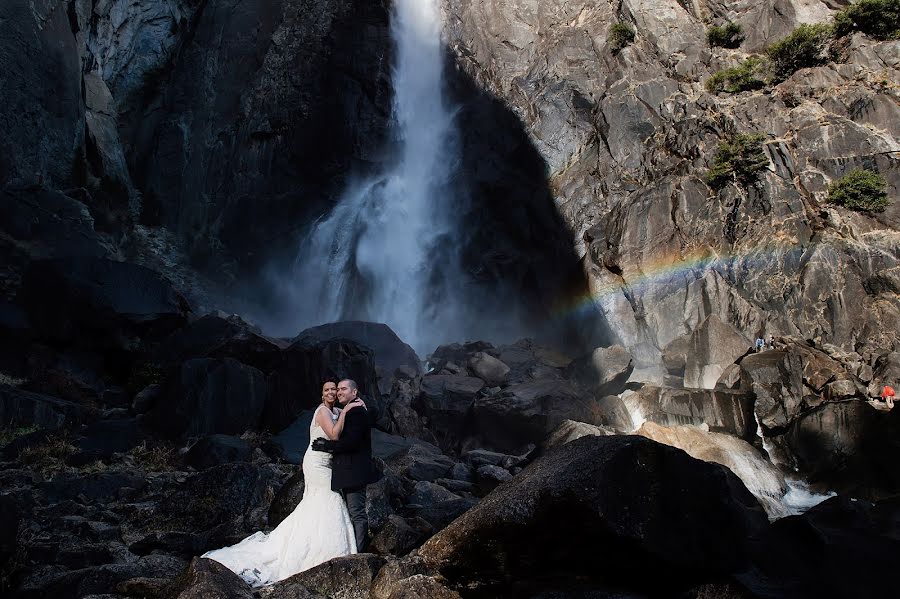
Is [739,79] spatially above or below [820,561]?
above

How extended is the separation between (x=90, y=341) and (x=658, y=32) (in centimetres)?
3339

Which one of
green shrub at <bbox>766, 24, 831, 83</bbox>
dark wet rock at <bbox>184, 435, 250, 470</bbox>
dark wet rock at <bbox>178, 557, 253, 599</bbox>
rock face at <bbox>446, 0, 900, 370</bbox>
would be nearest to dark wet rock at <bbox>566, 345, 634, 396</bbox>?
rock face at <bbox>446, 0, 900, 370</bbox>

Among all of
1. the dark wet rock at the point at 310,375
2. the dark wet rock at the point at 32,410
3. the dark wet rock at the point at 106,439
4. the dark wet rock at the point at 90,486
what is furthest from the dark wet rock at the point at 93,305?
the dark wet rock at the point at 90,486

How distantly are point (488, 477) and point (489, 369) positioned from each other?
1055cm

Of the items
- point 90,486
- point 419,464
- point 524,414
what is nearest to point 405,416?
point 524,414

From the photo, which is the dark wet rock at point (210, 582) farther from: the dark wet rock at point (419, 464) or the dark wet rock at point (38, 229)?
the dark wet rock at point (38, 229)

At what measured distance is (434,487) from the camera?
34.8 ft

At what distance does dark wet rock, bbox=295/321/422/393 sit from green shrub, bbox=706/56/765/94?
21.9 metres

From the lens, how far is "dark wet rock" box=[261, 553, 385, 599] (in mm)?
5441

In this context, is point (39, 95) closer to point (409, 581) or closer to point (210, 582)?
point (210, 582)

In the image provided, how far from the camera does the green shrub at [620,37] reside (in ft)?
119

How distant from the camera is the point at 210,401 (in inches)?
611

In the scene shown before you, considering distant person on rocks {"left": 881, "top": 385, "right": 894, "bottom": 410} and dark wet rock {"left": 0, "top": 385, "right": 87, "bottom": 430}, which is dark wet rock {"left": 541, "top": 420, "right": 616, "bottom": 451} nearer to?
distant person on rocks {"left": 881, "top": 385, "right": 894, "bottom": 410}

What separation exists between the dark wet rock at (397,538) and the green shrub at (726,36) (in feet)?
121
